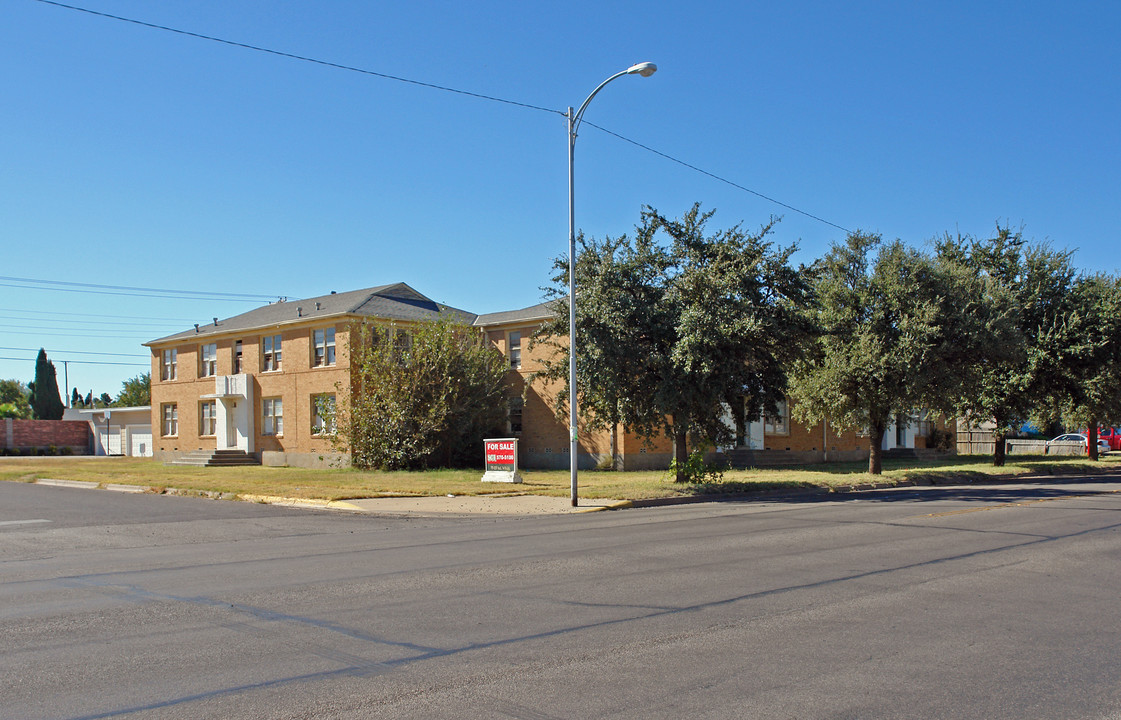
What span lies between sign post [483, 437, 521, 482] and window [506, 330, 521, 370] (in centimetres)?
1128

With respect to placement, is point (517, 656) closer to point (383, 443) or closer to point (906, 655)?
point (906, 655)

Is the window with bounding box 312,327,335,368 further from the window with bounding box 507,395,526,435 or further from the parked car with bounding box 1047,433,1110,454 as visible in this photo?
the parked car with bounding box 1047,433,1110,454

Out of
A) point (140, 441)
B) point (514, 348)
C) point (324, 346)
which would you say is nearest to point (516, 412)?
point (514, 348)

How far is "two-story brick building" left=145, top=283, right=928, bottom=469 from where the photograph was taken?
1369 inches

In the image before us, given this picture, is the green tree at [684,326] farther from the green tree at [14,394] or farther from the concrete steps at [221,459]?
the green tree at [14,394]

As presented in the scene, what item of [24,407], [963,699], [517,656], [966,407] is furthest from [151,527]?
[24,407]

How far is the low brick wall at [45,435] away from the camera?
58.4 m

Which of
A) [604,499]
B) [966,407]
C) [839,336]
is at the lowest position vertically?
[604,499]

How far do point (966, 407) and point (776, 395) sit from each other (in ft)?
50.0

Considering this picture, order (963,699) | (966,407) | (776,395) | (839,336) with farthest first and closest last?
(966,407)
(839,336)
(776,395)
(963,699)

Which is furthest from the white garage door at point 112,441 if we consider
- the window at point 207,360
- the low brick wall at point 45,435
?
the window at point 207,360

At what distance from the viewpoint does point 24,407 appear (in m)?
98.1

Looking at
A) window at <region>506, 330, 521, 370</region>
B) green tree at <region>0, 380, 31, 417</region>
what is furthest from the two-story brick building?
green tree at <region>0, 380, 31, 417</region>

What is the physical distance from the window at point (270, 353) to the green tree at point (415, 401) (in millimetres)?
6197
